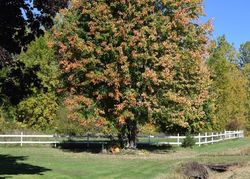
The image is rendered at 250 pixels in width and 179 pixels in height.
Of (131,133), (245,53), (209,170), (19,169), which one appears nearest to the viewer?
(19,169)

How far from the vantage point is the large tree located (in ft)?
98.7

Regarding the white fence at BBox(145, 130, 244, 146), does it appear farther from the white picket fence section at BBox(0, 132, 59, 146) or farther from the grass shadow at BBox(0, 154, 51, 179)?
the grass shadow at BBox(0, 154, 51, 179)

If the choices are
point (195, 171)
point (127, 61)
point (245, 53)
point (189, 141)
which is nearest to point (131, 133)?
point (127, 61)

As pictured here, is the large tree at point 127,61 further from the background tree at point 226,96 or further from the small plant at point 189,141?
the background tree at point 226,96

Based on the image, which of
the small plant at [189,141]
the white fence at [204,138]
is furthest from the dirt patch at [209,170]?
the white fence at [204,138]

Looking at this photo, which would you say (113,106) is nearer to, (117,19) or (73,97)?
(73,97)

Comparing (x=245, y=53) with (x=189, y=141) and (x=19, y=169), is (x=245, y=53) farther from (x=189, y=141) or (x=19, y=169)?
(x=19, y=169)

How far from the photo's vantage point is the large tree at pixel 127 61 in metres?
30.1

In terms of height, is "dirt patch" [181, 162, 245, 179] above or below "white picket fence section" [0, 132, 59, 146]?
below

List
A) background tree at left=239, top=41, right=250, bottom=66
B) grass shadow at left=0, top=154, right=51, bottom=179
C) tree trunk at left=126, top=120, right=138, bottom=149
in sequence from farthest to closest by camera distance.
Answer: background tree at left=239, top=41, right=250, bottom=66 → tree trunk at left=126, top=120, right=138, bottom=149 → grass shadow at left=0, top=154, right=51, bottom=179

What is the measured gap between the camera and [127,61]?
1195 inches

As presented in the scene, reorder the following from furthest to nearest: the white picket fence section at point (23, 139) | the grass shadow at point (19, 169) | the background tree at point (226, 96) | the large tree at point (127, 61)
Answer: the background tree at point (226, 96), the white picket fence section at point (23, 139), the large tree at point (127, 61), the grass shadow at point (19, 169)

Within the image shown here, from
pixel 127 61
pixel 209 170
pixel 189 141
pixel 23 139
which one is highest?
pixel 127 61

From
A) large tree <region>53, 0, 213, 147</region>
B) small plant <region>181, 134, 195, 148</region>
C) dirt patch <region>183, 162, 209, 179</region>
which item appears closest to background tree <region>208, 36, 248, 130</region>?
small plant <region>181, 134, 195, 148</region>
